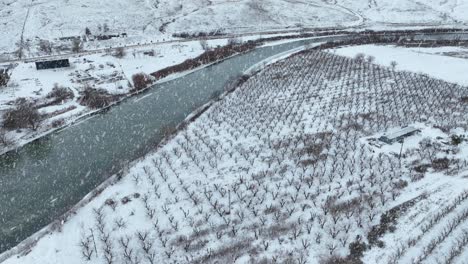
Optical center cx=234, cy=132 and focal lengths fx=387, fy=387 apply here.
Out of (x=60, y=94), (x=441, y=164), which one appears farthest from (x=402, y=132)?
(x=60, y=94)

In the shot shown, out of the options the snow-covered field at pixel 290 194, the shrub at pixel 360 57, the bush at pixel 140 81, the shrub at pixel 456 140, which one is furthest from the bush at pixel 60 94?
the shrub at pixel 456 140

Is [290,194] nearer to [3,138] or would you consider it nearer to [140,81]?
[3,138]

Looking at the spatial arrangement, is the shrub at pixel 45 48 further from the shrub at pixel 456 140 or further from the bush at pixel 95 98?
the shrub at pixel 456 140

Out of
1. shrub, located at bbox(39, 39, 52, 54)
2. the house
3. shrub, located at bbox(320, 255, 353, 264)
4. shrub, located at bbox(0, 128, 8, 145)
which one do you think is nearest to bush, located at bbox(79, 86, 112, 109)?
shrub, located at bbox(0, 128, 8, 145)

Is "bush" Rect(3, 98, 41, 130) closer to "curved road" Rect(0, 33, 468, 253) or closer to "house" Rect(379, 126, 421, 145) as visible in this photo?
"curved road" Rect(0, 33, 468, 253)

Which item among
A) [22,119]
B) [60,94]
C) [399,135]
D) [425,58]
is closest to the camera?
[399,135]

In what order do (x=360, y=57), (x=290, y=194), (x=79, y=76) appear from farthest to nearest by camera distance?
1. (x=360, y=57)
2. (x=79, y=76)
3. (x=290, y=194)
